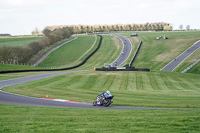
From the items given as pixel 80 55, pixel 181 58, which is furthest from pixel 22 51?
pixel 181 58

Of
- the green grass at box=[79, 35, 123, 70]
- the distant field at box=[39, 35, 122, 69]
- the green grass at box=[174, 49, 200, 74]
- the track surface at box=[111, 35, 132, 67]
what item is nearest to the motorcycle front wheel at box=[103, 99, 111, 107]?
the green grass at box=[174, 49, 200, 74]

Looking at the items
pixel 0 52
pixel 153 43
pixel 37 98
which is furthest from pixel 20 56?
pixel 37 98

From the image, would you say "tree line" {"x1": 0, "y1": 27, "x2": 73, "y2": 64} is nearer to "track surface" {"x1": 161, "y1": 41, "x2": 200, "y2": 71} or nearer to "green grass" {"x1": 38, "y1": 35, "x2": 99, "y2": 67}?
"green grass" {"x1": 38, "y1": 35, "x2": 99, "y2": 67}

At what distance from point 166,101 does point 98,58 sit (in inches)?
3331

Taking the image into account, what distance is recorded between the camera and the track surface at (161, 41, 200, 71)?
267ft

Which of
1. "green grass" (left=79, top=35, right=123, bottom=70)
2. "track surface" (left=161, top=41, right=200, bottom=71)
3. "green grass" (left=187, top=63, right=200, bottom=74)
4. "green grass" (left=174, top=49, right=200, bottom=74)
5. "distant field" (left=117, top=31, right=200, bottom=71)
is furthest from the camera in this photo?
"green grass" (left=79, top=35, right=123, bottom=70)

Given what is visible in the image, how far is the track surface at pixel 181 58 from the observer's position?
267 ft

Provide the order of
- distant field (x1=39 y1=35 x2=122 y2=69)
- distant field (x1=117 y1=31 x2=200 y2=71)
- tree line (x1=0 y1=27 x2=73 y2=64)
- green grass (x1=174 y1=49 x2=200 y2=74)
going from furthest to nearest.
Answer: distant field (x1=39 y1=35 x2=122 y2=69)
tree line (x1=0 y1=27 x2=73 y2=64)
distant field (x1=117 y1=31 x2=200 y2=71)
green grass (x1=174 y1=49 x2=200 y2=74)

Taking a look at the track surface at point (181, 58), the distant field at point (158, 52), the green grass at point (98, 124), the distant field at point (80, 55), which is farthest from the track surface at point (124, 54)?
the green grass at point (98, 124)

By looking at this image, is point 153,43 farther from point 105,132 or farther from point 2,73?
point 105,132

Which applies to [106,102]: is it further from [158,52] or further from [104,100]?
[158,52]

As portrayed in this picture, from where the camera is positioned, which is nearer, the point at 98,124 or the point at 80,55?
the point at 98,124

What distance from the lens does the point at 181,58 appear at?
8925cm

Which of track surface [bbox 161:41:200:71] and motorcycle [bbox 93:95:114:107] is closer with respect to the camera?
motorcycle [bbox 93:95:114:107]
